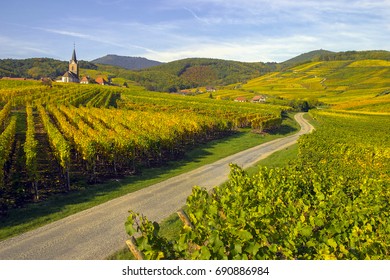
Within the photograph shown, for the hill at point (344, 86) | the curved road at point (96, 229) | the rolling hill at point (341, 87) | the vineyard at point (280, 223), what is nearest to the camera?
the vineyard at point (280, 223)

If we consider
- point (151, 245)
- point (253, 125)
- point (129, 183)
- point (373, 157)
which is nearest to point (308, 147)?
point (373, 157)

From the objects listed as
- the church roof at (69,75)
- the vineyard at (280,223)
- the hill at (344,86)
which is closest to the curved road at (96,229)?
the vineyard at (280,223)

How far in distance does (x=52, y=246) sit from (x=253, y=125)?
43.8m

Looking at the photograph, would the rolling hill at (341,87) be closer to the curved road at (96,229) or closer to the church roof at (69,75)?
the church roof at (69,75)

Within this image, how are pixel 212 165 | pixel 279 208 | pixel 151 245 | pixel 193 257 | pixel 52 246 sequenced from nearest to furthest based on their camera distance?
pixel 193 257
pixel 151 245
pixel 279 208
pixel 52 246
pixel 212 165

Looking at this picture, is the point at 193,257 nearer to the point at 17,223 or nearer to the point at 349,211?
the point at 349,211

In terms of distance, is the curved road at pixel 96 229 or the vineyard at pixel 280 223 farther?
the curved road at pixel 96 229

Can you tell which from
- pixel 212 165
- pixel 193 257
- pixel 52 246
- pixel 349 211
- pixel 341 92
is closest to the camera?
pixel 193 257

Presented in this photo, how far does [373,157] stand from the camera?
19.0 m

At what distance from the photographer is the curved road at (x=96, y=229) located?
12016mm

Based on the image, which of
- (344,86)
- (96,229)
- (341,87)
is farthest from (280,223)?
(344,86)

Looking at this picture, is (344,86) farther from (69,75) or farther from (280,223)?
(280,223)

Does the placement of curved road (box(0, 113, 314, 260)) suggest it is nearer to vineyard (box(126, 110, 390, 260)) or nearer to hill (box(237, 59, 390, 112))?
vineyard (box(126, 110, 390, 260))
